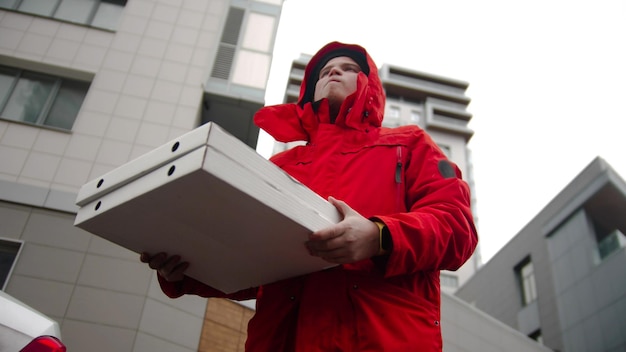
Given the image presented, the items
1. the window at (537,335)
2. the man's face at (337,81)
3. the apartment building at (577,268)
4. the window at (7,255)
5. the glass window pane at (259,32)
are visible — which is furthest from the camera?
the window at (537,335)

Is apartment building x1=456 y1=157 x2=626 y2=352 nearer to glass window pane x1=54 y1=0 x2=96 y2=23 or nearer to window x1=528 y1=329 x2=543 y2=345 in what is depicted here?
window x1=528 y1=329 x2=543 y2=345

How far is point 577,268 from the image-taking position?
1506 cm

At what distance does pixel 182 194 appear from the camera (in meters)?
1.18

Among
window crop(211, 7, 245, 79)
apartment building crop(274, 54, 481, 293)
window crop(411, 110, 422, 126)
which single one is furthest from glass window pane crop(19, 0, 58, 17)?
window crop(411, 110, 422, 126)

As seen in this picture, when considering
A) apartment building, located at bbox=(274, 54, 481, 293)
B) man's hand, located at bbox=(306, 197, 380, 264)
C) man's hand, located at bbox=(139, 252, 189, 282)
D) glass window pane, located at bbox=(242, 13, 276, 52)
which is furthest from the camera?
apartment building, located at bbox=(274, 54, 481, 293)

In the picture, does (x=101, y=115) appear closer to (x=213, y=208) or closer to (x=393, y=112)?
(x=213, y=208)

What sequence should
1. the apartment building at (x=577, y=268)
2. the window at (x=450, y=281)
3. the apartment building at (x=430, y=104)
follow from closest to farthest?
the apartment building at (x=577, y=268)
the window at (x=450, y=281)
the apartment building at (x=430, y=104)

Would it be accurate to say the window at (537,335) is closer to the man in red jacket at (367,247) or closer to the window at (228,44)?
the window at (228,44)

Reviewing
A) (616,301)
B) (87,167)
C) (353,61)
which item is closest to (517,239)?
(616,301)

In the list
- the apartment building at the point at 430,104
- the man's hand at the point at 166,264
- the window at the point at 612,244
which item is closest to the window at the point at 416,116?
the apartment building at the point at 430,104

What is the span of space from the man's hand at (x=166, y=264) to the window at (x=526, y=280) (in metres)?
19.0

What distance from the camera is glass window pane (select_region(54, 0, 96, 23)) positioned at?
9617mm

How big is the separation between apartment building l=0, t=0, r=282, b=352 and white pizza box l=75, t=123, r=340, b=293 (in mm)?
5453

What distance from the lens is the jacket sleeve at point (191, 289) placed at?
1.75 metres
